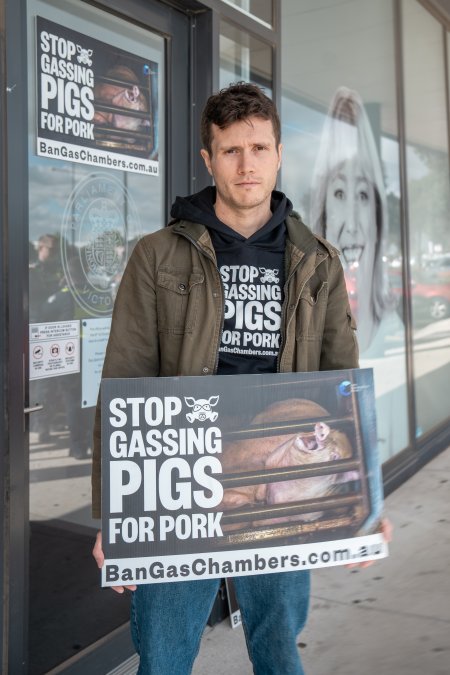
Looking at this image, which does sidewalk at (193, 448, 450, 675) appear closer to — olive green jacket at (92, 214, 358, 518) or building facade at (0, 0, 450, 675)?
building facade at (0, 0, 450, 675)

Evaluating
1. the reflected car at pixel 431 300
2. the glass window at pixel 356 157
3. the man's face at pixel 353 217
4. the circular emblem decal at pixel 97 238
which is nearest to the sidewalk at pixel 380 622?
the glass window at pixel 356 157

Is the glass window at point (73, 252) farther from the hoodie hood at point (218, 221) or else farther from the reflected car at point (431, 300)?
the reflected car at point (431, 300)

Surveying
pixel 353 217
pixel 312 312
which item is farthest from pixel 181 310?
pixel 353 217

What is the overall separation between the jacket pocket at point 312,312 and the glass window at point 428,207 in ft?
13.3

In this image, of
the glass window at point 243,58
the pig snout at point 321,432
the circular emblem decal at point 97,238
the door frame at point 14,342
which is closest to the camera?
the pig snout at point 321,432

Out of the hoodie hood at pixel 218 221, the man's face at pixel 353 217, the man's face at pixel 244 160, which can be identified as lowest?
the hoodie hood at pixel 218 221

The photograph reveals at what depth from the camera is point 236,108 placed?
1.74 meters

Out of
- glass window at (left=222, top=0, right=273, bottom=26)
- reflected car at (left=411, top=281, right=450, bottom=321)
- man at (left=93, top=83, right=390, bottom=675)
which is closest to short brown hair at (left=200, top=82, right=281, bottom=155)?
man at (left=93, top=83, right=390, bottom=675)

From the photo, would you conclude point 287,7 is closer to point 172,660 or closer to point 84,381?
point 84,381

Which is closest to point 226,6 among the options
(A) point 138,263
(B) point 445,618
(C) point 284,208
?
(C) point 284,208

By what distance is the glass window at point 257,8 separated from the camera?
10.6 ft

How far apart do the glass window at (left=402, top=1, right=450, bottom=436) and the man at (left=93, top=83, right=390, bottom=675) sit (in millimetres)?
4122

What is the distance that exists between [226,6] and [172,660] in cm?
258

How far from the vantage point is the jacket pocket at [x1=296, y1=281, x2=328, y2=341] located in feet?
5.84
